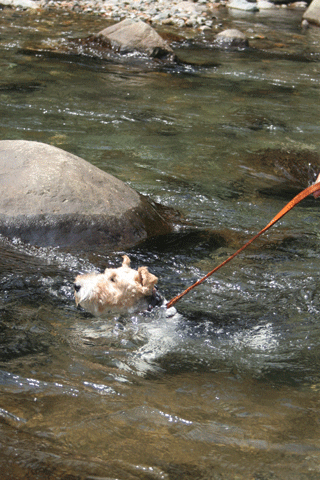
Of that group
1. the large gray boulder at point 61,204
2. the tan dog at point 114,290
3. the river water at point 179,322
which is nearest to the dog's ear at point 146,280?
the tan dog at point 114,290

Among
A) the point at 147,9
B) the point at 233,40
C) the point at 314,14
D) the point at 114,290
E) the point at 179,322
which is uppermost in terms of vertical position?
the point at 314,14

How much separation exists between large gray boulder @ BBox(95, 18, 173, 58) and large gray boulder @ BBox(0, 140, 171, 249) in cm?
893

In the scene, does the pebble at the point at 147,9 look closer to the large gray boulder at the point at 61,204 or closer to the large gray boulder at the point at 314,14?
the large gray boulder at the point at 314,14

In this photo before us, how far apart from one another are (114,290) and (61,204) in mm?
1586

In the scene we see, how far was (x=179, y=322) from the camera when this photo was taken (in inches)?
152

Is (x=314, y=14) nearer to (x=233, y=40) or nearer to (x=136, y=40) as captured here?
(x=233, y=40)

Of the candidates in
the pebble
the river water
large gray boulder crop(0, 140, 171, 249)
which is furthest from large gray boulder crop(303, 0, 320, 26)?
large gray boulder crop(0, 140, 171, 249)

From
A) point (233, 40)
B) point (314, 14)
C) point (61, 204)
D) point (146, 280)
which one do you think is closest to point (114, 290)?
point (146, 280)

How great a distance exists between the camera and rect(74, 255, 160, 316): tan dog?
3.52m

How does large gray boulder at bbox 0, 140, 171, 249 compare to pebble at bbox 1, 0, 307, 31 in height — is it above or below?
below

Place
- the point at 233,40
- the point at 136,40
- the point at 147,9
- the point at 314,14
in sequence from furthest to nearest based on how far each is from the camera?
1. the point at 314,14
2. the point at 147,9
3. the point at 233,40
4. the point at 136,40

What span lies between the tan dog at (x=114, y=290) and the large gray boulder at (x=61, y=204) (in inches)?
51.8

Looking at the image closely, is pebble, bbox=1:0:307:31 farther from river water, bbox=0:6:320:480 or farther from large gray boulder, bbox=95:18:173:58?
river water, bbox=0:6:320:480

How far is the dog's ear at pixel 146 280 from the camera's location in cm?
362
